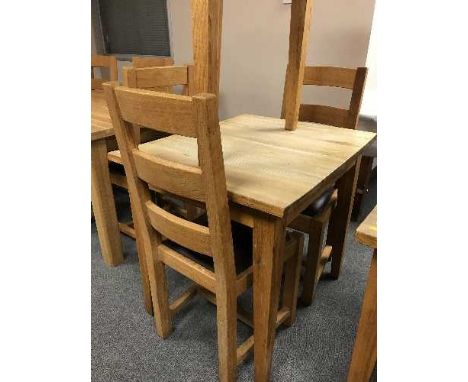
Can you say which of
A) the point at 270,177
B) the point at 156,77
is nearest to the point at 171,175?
the point at 270,177

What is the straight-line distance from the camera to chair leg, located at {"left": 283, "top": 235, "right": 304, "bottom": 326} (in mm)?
1223

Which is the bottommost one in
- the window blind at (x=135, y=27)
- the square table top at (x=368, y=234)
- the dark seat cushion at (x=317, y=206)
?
the dark seat cushion at (x=317, y=206)

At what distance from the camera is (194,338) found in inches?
52.8

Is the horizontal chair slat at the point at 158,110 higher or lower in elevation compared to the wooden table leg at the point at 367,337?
higher

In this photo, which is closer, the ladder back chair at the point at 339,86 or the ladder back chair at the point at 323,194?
the ladder back chair at the point at 323,194

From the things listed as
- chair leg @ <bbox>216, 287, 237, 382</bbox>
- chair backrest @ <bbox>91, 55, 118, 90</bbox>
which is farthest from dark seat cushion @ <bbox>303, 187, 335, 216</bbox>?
chair backrest @ <bbox>91, 55, 118, 90</bbox>

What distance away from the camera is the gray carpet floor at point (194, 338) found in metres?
1.21

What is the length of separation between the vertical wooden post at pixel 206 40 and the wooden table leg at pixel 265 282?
461mm

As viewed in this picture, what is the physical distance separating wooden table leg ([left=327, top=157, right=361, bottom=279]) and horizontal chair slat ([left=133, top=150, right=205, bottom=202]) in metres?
0.85

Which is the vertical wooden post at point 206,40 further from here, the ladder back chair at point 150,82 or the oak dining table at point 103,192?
the oak dining table at point 103,192

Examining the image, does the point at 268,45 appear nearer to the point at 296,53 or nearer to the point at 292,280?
the point at 296,53

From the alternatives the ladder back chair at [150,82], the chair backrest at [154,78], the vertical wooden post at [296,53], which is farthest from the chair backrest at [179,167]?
the vertical wooden post at [296,53]
